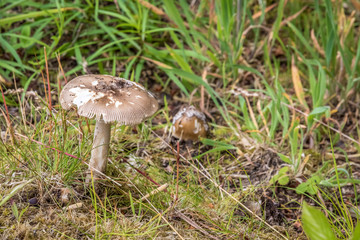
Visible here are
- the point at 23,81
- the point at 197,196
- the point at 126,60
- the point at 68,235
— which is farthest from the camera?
the point at 126,60

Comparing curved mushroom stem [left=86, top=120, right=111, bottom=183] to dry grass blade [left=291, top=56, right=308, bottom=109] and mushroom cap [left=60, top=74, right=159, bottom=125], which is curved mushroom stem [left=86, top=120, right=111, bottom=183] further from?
dry grass blade [left=291, top=56, right=308, bottom=109]

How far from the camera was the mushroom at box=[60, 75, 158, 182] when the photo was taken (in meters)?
1.65

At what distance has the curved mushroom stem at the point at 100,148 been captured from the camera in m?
1.90

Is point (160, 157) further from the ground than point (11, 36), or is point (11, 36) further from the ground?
point (11, 36)

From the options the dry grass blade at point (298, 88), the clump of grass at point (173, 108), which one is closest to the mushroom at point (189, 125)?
the clump of grass at point (173, 108)

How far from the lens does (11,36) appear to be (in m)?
3.03

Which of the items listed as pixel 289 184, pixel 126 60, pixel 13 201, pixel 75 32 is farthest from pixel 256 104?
pixel 13 201

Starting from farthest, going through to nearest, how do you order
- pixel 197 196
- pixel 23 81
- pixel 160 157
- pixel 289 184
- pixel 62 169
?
pixel 23 81 < pixel 160 157 < pixel 289 184 < pixel 197 196 < pixel 62 169

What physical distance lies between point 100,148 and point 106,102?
1.16 ft

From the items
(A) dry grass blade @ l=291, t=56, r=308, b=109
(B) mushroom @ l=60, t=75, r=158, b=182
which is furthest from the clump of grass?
(B) mushroom @ l=60, t=75, r=158, b=182

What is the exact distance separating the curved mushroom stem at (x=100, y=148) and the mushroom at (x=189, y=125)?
2.38 ft

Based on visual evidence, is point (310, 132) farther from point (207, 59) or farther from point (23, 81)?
point (23, 81)

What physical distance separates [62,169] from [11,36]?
1.62 metres

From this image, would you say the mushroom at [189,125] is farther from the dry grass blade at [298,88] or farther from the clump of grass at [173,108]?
the dry grass blade at [298,88]
